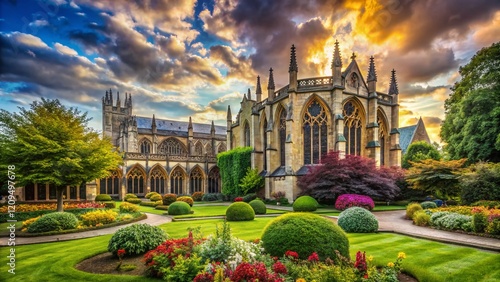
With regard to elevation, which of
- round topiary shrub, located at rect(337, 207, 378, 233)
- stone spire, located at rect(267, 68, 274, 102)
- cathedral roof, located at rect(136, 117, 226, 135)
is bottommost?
round topiary shrub, located at rect(337, 207, 378, 233)

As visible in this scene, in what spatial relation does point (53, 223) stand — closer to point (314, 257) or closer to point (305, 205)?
point (314, 257)

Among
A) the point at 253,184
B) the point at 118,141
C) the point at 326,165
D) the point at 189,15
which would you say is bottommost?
the point at 253,184

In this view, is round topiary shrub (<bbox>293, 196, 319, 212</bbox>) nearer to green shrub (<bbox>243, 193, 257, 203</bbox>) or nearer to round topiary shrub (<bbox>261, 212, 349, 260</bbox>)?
green shrub (<bbox>243, 193, 257, 203</bbox>)

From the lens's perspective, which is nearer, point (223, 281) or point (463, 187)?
point (223, 281)

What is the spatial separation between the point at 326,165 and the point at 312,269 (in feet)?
60.7

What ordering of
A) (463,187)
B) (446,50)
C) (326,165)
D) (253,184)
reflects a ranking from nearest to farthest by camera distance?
(463,187)
(446,50)
(326,165)
(253,184)

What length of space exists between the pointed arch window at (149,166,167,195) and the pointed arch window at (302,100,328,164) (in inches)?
873

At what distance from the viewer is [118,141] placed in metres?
51.8

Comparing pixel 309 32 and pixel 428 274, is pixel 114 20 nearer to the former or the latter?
pixel 309 32

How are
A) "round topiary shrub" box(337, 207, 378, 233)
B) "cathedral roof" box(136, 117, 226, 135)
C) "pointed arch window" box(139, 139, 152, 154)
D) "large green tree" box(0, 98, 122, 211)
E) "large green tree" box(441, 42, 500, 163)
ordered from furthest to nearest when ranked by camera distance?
"cathedral roof" box(136, 117, 226, 135) < "pointed arch window" box(139, 139, 152, 154) < "large green tree" box(441, 42, 500, 163) < "large green tree" box(0, 98, 122, 211) < "round topiary shrub" box(337, 207, 378, 233)

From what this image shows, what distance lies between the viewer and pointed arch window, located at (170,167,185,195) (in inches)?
1561

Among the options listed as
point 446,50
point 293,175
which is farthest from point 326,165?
point 446,50

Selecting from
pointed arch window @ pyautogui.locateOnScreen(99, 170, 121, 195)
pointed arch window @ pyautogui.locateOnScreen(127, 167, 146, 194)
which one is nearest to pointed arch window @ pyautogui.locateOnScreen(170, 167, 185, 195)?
pointed arch window @ pyautogui.locateOnScreen(127, 167, 146, 194)

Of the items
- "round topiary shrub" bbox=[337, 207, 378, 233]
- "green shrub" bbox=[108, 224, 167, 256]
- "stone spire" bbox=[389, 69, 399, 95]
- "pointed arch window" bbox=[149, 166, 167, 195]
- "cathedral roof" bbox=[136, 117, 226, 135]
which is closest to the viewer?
"green shrub" bbox=[108, 224, 167, 256]
